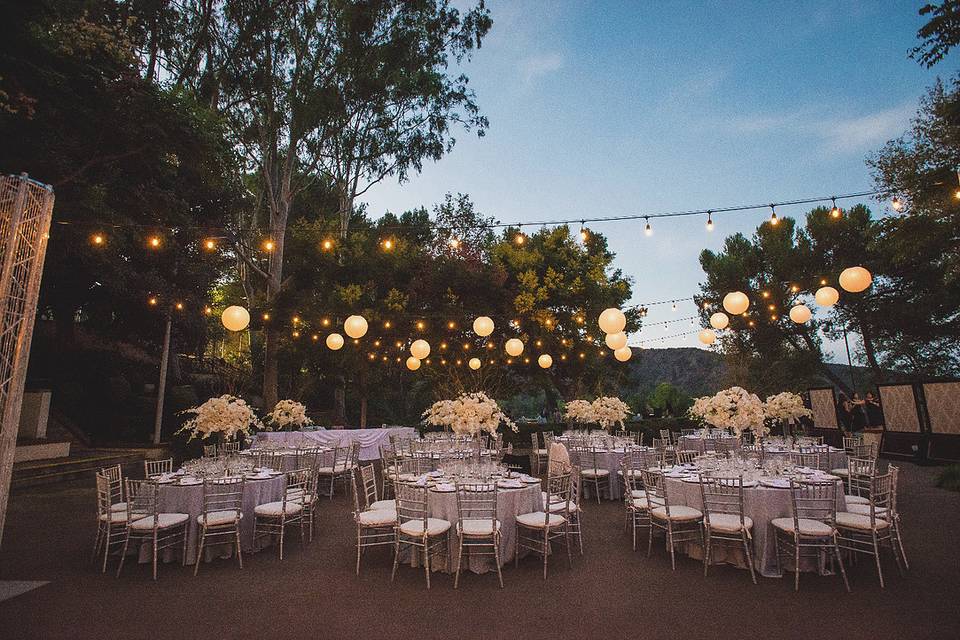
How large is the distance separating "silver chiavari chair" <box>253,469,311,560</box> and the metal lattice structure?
2182 mm

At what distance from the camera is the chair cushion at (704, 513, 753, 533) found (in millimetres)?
4328

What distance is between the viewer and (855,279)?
5633mm

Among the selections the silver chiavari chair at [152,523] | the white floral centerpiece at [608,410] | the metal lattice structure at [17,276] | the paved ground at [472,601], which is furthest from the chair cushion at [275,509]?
the white floral centerpiece at [608,410]

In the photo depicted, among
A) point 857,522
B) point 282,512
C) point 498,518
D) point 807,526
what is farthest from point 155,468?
point 857,522

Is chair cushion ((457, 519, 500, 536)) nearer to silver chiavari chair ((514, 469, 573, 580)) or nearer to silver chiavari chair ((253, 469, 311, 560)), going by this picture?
silver chiavari chair ((514, 469, 573, 580))

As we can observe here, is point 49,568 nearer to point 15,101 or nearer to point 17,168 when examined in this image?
point 15,101

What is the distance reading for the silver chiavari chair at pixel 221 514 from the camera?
467 cm

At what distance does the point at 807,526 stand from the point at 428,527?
3.32m

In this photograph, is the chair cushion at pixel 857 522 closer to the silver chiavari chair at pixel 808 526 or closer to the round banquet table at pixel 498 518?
the silver chiavari chair at pixel 808 526

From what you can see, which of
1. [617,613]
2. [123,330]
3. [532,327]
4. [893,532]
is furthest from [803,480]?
[123,330]

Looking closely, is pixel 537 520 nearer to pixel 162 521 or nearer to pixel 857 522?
pixel 857 522

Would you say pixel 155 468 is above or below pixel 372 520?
above

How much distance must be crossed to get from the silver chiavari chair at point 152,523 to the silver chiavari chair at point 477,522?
2.70 metres

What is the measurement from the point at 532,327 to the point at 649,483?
868 cm
